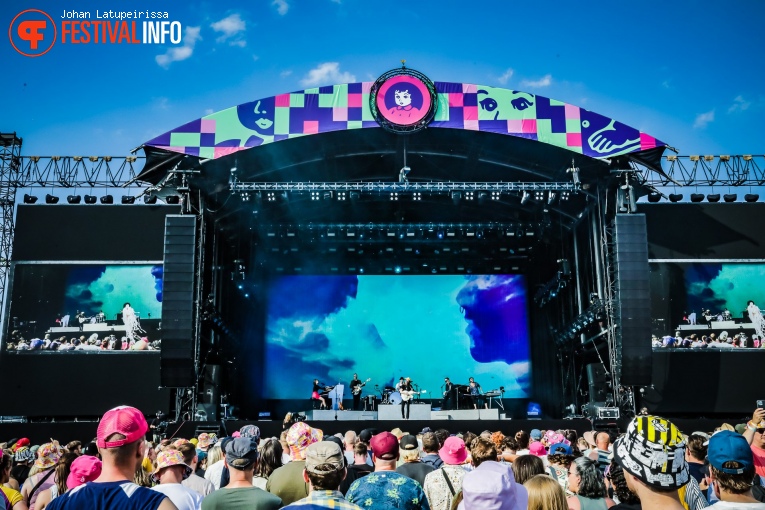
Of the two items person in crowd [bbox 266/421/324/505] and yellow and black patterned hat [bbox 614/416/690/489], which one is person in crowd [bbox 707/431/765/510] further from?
person in crowd [bbox 266/421/324/505]

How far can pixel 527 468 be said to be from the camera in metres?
4.33

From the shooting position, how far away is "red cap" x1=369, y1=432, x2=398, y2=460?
175 inches

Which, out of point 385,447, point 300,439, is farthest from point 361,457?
point 385,447

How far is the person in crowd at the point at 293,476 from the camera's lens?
15.8 ft

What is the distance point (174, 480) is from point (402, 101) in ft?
46.8

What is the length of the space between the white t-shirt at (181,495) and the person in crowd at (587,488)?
6.78 ft

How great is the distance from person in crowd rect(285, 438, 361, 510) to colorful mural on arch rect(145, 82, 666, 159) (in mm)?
14985

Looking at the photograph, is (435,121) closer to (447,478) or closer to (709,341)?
(709,341)

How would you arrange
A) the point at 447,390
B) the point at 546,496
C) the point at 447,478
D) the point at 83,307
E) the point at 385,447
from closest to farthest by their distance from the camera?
the point at 546,496 < the point at 385,447 < the point at 447,478 < the point at 83,307 < the point at 447,390

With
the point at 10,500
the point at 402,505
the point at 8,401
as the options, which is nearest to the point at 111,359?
the point at 8,401

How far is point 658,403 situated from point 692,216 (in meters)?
5.31

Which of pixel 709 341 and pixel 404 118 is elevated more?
pixel 404 118

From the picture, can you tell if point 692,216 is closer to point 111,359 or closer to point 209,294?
point 209,294

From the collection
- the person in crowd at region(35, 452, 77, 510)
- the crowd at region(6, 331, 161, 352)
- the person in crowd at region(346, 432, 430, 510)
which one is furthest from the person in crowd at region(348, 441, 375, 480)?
the crowd at region(6, 331, 161, 352)
